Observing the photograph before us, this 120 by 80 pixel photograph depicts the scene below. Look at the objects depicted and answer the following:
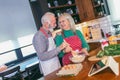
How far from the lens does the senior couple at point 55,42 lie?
2.47 metres

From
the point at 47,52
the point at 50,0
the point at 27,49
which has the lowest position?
the point at 27,49

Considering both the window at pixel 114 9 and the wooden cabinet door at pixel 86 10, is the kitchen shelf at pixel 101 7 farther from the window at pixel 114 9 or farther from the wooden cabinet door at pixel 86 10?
the wooden cabinet door at pixel 86 10

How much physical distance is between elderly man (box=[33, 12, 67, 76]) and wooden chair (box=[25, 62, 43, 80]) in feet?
5.56

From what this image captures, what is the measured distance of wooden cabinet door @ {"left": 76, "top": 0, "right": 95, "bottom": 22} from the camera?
502 cm

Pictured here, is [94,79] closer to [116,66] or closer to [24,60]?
[116,66]

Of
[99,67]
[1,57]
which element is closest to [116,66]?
[99,67]

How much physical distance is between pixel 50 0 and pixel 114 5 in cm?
191

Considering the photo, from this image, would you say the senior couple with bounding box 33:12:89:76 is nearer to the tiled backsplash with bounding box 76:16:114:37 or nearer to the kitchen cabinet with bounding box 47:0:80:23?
the kitchen cabinet with bounding box 47:0:80:23

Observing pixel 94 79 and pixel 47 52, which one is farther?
pixel 47 52

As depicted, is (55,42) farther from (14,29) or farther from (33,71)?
(14,29)

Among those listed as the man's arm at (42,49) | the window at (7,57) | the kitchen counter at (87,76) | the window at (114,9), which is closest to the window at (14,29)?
the window at (7,57)

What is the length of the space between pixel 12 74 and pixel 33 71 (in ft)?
2.25

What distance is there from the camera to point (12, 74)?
4.25m

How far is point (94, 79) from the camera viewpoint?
1570mm
